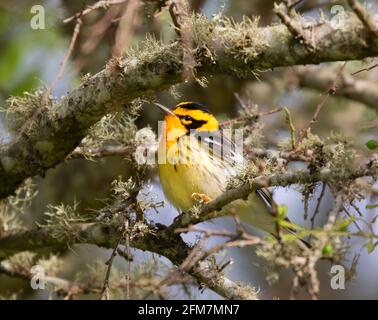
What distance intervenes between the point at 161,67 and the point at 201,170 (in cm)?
106

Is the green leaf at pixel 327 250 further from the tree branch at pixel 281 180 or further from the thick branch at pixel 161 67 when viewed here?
the thick branch at pixel 161 67

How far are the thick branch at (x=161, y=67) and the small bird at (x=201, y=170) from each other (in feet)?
2.25

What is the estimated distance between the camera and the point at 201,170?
13.2 ft

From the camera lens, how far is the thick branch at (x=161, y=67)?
2.73 m

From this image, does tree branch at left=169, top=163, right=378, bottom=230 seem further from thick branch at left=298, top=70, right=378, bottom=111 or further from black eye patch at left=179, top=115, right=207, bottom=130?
thick branch at left=298, top=70, right=378, bottom=111

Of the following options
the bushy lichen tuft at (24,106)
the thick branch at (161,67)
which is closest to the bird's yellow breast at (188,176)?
the thick branch at (161,67)

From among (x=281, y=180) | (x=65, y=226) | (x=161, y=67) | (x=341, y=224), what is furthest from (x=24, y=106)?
(x=341, y=224)

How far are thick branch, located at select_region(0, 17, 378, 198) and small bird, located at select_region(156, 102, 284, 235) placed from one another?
0.68 meters

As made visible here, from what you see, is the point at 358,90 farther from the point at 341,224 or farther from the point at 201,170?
the point at 341,224

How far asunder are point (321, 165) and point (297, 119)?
2816 millimetres

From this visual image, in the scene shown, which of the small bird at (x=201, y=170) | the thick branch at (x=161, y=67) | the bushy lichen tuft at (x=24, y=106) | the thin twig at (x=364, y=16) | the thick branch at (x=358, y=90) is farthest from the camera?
the thick branch at (x=358, y=90)

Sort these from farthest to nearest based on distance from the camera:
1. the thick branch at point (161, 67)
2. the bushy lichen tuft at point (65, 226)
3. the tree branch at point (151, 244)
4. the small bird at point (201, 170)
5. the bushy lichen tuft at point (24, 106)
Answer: the small bird at point (201, 170)
the bushy lichen tuft at point (65, 226)
the bushy lichen tuft at point (24, 106)
the tree branch at point (151, 244)
the thick branch at point (161, 67)

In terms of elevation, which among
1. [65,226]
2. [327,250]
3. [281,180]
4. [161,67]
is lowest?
[327,250]

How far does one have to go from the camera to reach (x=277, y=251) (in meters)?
2.17
